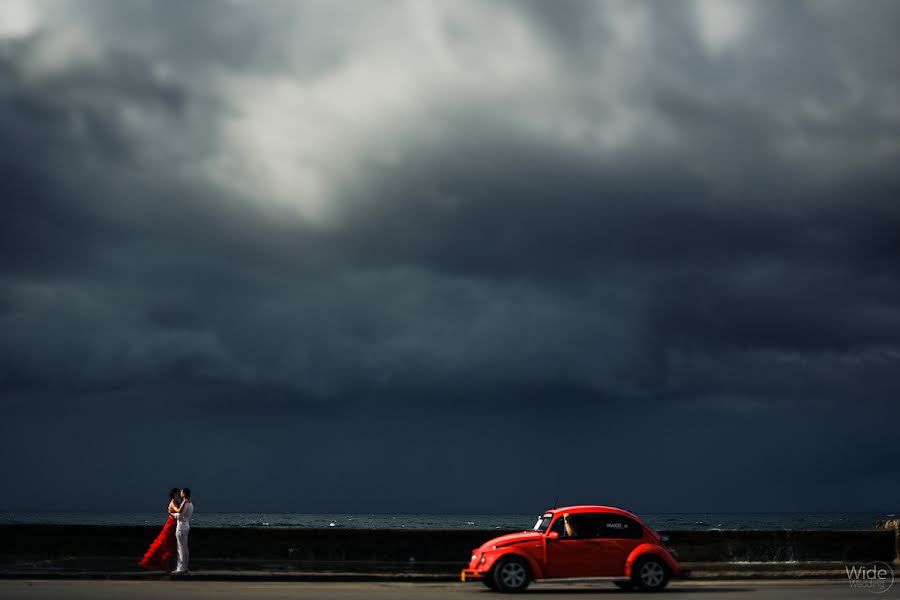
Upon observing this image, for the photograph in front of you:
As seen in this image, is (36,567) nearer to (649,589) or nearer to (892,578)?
(649,589)

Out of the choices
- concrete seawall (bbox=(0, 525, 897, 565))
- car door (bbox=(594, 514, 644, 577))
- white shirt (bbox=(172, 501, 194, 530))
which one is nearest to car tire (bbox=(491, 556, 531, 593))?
car door (bbox=(594, 514, 644, 577))

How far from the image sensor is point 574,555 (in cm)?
1786

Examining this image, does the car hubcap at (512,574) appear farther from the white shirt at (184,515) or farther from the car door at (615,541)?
the white shirt at (184,515)

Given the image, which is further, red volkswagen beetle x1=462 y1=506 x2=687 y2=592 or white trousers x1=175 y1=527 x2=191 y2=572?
white trousers x1=175 y1=527 x2=191 y2=572

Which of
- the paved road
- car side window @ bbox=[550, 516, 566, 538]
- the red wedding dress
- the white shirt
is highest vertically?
the white shirt

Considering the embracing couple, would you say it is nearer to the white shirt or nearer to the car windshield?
the white shirt

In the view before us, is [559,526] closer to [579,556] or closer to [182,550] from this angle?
[579,556]

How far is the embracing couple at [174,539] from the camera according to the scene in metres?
21.0

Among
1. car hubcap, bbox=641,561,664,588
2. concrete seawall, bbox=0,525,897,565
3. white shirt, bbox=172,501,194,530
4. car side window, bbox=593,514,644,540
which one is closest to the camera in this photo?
car hubcap, bbox=641,561,664,588

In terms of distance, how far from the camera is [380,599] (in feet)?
53.6

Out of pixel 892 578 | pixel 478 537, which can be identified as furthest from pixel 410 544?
pixel 892 578

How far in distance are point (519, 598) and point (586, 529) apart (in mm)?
1947

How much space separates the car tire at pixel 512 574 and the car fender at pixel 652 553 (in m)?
1.93

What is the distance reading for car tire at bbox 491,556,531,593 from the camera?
17.9m
